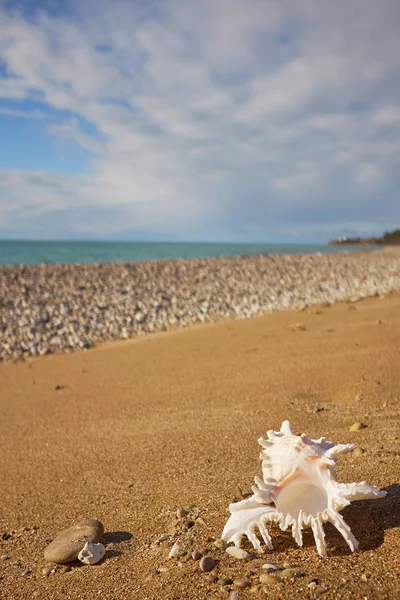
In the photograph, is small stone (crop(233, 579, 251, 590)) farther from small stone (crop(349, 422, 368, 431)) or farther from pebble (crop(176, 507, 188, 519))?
small stone (crop(349, 422, 368, 431))

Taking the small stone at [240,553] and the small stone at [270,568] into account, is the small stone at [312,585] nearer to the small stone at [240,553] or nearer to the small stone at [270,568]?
the small stone at [270,568]

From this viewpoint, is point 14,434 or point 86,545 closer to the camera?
point 86,545

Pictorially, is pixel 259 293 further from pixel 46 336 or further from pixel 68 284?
pixel 46 336

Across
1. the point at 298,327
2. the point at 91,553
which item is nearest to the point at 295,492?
the point at 91,553

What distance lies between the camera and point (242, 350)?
5852 mm

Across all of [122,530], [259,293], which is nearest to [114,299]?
[259,293]

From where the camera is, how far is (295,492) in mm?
A: 1754

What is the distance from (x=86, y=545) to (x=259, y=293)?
10.4m

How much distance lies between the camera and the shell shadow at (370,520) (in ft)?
5.98

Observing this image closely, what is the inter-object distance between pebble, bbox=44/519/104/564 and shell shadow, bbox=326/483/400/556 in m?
1.02

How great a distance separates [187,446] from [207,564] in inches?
59.9

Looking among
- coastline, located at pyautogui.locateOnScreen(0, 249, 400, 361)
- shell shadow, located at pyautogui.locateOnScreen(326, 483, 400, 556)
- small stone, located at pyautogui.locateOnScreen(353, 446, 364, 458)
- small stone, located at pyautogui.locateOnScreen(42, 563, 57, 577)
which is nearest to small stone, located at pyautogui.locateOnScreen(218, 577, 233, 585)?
shell shadow, located at pyautogui.locateOnScreen(326, 483, 400, 556)

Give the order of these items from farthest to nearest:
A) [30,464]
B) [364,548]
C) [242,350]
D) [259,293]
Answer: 1. [259,293]
2. [242,350]
3. [30,464]
4. [364,548]

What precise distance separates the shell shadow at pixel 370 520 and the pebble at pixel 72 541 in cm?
102
